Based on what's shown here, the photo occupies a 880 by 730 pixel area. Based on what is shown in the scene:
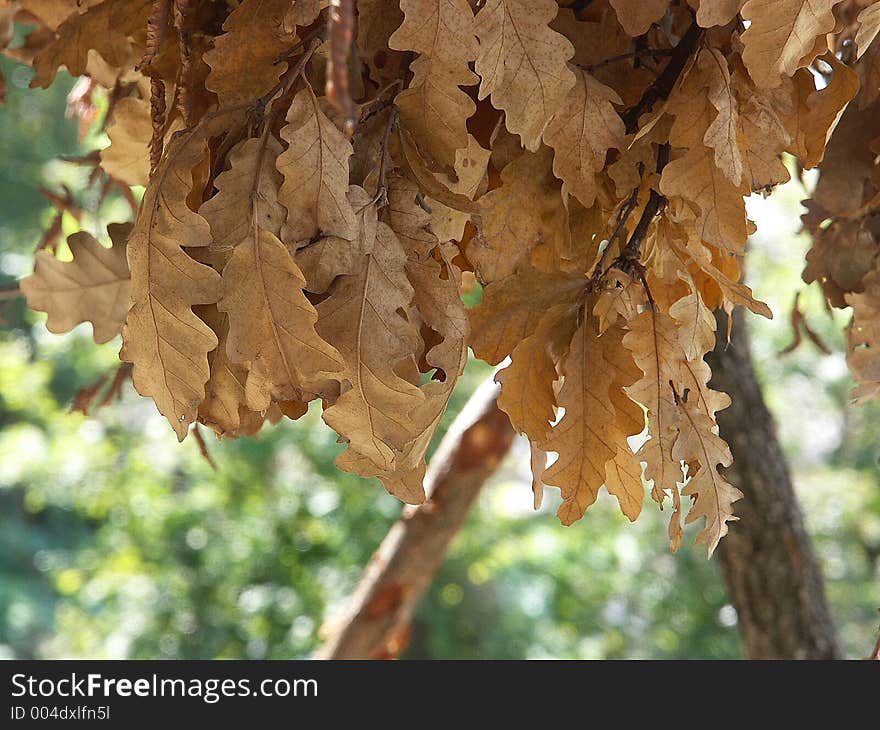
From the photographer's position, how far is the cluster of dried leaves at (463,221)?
30cm

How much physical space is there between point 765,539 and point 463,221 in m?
0.62

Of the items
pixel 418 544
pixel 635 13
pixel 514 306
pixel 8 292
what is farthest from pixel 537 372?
pixel 418 544

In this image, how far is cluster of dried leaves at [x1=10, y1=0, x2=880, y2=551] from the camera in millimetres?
299

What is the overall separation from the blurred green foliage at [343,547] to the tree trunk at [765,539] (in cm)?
233

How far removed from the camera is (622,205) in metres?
0.37

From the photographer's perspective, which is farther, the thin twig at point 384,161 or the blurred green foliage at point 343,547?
the blurred green foliage at point 343,547

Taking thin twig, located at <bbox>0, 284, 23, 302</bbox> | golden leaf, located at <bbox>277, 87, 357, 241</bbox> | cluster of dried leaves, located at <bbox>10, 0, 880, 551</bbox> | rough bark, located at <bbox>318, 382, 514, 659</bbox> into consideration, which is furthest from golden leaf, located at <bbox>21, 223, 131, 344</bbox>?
rough bark, located at <bbox>318, 382, 514, 659</bbox>

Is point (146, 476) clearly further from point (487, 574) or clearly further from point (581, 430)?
point (581, 430)

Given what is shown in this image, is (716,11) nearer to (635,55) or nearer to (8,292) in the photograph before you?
(635,55)

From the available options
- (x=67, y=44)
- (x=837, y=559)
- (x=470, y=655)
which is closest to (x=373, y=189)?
(x=67, y=44)

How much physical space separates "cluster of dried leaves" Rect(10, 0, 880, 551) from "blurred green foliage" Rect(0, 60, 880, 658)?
2.84 meters

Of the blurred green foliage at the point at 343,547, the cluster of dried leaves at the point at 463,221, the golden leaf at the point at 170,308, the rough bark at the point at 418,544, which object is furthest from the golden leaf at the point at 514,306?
the blurred green foliage at the point at 343,547

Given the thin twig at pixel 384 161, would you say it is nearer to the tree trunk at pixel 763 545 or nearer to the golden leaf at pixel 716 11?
the golden leaf at pixel 716 11
